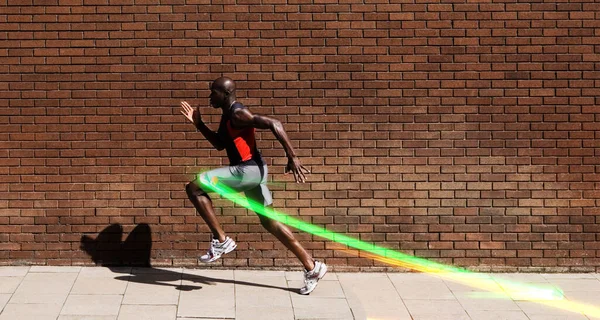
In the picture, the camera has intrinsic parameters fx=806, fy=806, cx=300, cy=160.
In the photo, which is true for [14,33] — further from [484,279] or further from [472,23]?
[484,279]

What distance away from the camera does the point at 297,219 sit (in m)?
7.17

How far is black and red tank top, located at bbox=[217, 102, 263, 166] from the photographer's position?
6281 millimetres

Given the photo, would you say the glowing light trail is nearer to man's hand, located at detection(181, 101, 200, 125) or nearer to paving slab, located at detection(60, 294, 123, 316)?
man's hand, located at detection(181, 101, 200, 125)

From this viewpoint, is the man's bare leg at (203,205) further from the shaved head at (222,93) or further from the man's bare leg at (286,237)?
the shaved head at (222,93)

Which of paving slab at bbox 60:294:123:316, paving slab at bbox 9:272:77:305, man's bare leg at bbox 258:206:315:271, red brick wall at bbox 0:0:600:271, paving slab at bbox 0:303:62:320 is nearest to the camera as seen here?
paving slab at bbox 0:303:62:320

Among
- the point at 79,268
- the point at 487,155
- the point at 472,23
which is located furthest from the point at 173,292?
the point at 472,23

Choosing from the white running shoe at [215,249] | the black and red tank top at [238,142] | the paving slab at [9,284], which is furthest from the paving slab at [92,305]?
the black and red tank top at [238,142]

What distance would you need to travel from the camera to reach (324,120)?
278 inches

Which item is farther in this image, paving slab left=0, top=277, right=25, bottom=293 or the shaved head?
paving slab left=0, top=277, right=25, bottom=293

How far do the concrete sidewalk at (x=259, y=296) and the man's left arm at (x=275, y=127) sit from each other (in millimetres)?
1053

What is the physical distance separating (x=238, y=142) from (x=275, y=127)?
18.1 inches

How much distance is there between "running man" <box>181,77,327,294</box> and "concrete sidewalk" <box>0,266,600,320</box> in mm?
348

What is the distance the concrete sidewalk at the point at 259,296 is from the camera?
5.95 metres

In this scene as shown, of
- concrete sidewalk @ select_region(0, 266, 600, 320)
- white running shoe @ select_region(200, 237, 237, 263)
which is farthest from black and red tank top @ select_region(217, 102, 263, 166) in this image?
concrete sidewalk @ select_region(0, 266, 600, 320)
